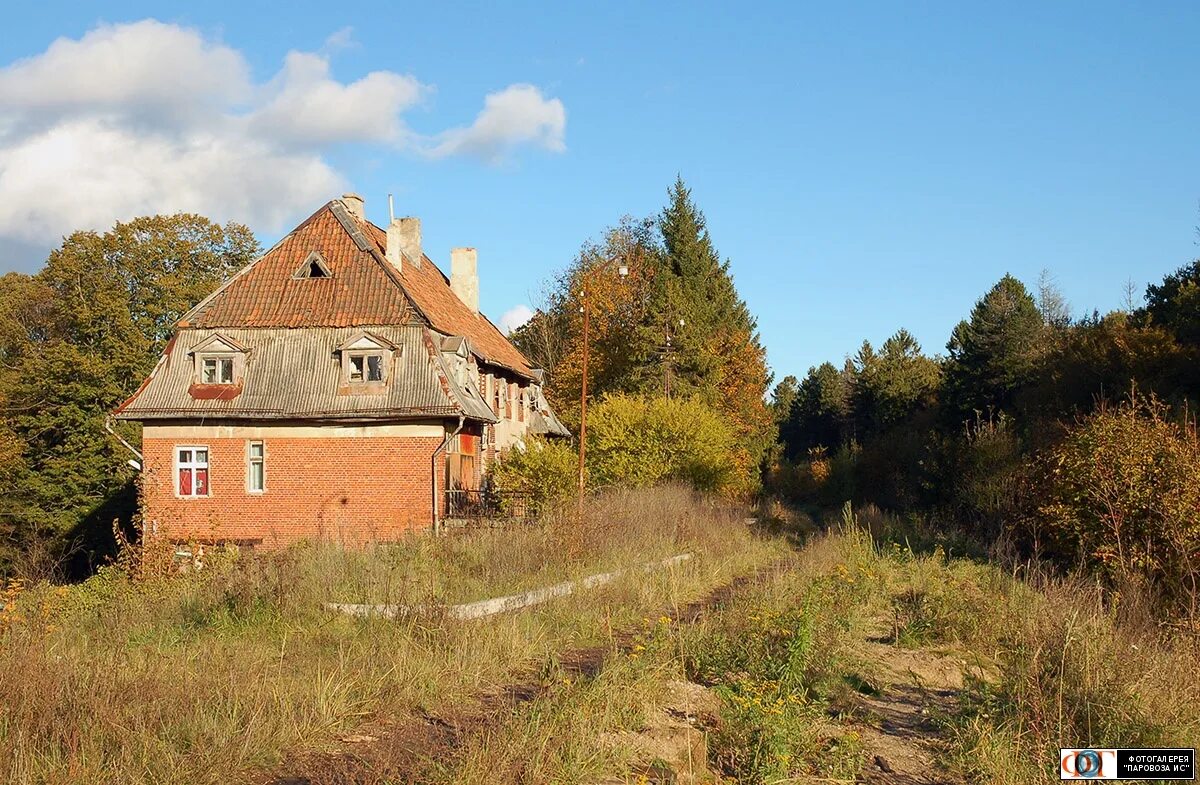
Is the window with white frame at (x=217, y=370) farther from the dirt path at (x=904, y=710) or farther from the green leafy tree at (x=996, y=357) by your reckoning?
the green leafy tree at (x=996, y=357)

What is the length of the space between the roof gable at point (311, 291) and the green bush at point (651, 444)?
6929 mm

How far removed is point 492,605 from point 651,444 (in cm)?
1884

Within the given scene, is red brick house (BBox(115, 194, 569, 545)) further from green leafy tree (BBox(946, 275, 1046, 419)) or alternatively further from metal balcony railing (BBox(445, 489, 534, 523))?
green leafy tree (BBox(946, 275, 1046, 419))

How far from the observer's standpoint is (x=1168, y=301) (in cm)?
4291

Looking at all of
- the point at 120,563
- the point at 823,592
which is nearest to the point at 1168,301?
the point at 823,592

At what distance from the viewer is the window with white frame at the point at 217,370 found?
2902 cm

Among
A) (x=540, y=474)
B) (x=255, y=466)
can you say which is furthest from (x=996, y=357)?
(x=255, y=466)

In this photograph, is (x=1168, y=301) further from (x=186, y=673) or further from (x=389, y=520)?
(x=186, y=673)

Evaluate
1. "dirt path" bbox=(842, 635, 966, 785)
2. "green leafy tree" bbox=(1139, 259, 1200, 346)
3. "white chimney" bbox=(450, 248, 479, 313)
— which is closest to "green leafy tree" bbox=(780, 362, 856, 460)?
"green leafy tree" bbox=(1139, 259, 1200, 346)

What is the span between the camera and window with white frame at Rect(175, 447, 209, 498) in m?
28.9

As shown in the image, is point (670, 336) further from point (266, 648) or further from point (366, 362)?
point (266, 648)

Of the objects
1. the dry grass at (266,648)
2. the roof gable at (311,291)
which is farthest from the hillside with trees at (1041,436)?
the roof gable at (311,291)

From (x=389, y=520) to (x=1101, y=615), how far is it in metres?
21.1

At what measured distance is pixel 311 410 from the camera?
27.7 m
